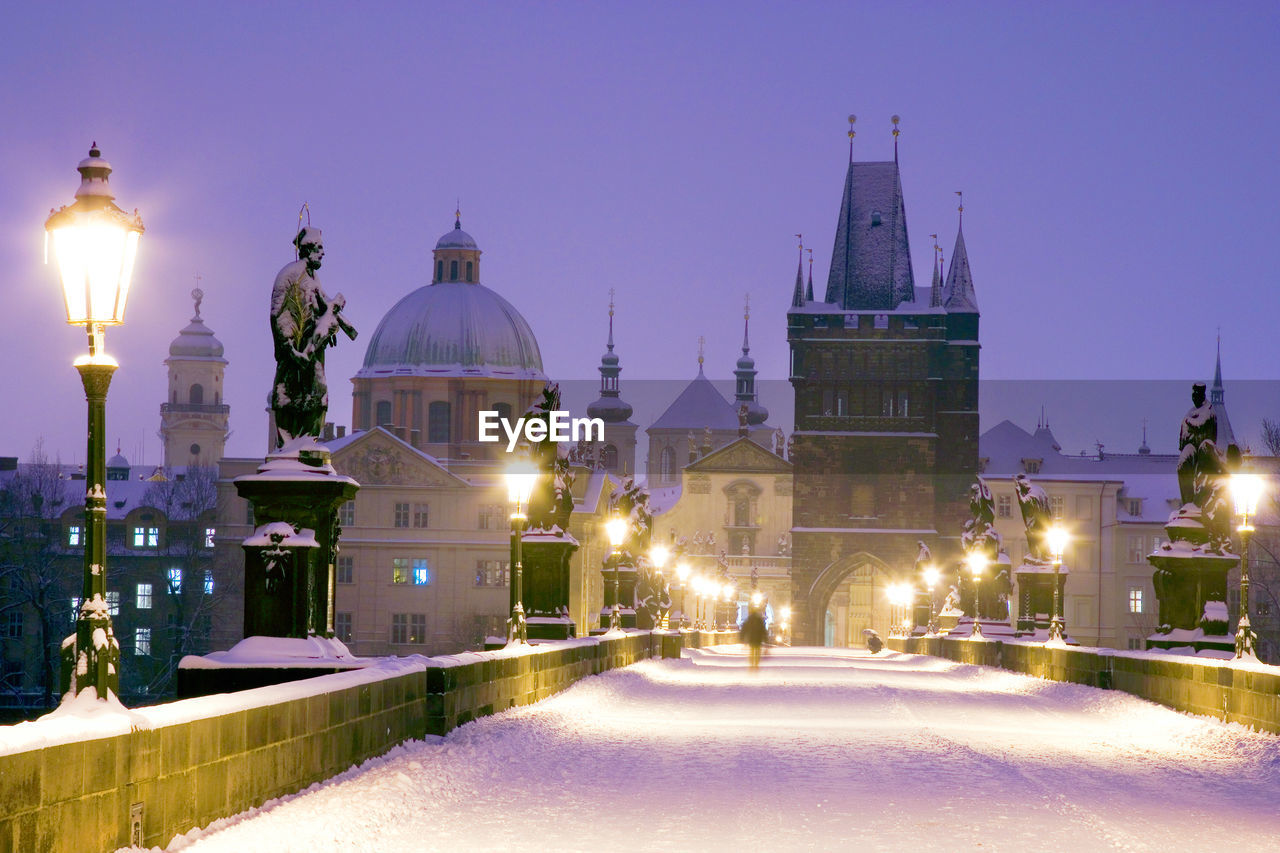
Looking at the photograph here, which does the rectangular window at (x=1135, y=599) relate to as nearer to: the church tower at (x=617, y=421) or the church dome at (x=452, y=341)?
the church dome at (x=452, y=341)

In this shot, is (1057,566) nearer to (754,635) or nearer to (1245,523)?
(754,635)

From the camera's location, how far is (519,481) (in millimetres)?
28734

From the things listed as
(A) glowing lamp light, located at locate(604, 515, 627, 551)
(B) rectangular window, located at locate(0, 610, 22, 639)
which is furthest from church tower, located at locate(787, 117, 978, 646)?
(A) glowing lamp light, located at locate(604, 515, 627, 551)

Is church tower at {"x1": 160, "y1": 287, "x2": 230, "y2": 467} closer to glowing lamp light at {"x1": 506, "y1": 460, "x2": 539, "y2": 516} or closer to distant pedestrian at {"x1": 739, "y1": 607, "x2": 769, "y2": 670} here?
distant pedestrian at {"x1": 739, "y1": 607, "x2": 769, "y2": 670}

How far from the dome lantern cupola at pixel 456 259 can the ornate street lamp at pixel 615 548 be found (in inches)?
3117

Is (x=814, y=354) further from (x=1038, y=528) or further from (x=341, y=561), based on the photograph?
(x=1038, y=528)

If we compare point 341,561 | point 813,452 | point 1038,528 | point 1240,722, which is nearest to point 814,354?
point 813,452

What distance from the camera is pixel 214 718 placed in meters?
10.0

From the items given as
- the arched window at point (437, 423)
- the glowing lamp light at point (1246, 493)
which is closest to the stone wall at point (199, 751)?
the glowing lamp light at point (1246, 493)

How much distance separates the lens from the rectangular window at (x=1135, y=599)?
363 feet

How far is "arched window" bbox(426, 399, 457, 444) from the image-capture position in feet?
378

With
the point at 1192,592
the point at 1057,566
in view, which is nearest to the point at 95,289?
the point at 1192,592

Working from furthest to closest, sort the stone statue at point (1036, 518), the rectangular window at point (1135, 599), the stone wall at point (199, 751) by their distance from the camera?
the rectangular window at point (1135, 599) < the stone statue at point (1036, 518) < the stone wall at point (199, 751)

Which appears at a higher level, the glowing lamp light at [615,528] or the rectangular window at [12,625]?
the glowing lamp light at [615,528]
